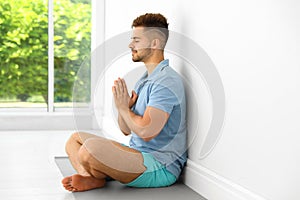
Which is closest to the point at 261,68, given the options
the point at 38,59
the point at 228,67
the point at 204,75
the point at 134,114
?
the point at 228,67

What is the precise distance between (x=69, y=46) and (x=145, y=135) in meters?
2.85

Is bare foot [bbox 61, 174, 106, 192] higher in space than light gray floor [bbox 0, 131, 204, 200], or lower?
higher

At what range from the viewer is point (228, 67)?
8.34 ft

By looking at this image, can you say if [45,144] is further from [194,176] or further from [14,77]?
[194,176]

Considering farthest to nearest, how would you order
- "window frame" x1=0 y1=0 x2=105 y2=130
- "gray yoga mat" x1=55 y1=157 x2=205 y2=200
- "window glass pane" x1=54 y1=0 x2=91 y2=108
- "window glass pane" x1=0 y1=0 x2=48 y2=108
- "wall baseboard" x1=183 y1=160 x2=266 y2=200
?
1. "window glass pane" x1=54 y1=0 x2=91 y2=108
2. "window glass pane" x1=0 y1=0 x2=48 y2=108
3. "window frame" x1=0 y1=0 x2=105 y2=130
4. "gray yoga mat" x1=55 y1=157 x2=205 y2=200
5. "wall baseboard" x1=183 y1=160 x2=266 y2=200

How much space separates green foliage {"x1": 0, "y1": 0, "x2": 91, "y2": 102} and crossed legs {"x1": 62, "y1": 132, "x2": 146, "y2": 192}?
254 cm

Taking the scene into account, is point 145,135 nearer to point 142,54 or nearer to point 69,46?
point 142,54

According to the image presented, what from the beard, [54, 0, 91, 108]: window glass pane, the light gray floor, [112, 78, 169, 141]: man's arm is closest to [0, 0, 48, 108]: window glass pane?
[54, 0, 91, 108]: window glass pane

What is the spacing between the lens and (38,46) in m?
5.50

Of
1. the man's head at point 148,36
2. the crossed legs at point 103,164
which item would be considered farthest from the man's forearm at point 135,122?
the man's head at point 148,36

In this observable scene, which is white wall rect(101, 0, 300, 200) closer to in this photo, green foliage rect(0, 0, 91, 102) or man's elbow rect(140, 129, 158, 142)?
man's elbow rect(140, 129, 158, 142)

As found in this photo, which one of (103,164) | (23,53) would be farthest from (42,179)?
(23,53)

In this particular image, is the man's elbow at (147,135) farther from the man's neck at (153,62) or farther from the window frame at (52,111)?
the window frame at (52,111)

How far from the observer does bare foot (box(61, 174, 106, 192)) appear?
2836 millimetres
